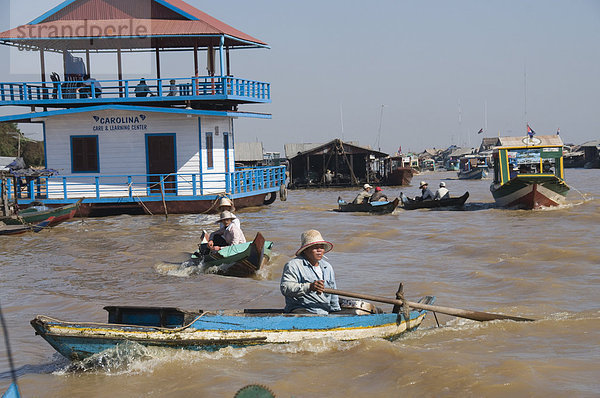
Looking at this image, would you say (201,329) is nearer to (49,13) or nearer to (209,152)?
(209,152)

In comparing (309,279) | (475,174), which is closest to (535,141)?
(309,279)

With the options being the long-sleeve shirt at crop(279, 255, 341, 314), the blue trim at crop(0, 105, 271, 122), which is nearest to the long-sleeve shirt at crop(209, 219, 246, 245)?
the long-sleeve shirt at crop(279, 255, 341, 314)

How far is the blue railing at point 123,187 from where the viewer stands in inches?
905

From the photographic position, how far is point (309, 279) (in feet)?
24.5

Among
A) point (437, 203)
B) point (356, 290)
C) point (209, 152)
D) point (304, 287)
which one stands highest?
point (209, 152)

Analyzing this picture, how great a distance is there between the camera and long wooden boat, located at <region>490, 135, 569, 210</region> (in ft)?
75.5

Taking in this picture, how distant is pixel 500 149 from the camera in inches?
961

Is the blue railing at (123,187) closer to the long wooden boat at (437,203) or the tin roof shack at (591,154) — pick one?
the long wooden boat at (437,203)

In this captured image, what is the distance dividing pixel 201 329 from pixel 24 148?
4947 cm

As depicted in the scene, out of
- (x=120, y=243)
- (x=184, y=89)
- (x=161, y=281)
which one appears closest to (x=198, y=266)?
(x=161, y=281)

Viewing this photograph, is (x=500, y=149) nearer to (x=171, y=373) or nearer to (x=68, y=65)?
(x=68, y=65)

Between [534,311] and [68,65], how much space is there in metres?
20.9

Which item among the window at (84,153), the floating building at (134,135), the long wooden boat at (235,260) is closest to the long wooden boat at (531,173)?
the floating building at (134,135)

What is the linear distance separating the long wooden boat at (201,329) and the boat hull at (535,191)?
16.5m
